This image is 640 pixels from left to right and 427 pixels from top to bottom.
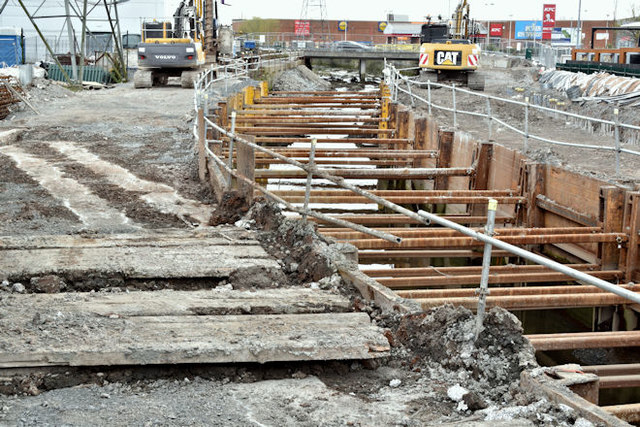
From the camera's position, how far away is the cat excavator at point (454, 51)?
33094 millimetres

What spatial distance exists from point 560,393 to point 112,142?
15.2m

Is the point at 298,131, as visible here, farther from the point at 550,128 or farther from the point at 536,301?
the point at 536,301

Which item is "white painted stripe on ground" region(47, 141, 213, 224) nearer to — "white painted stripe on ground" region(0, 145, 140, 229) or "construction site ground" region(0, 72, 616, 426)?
"white painted stripe on ground" region(0, 145, 140, 229)

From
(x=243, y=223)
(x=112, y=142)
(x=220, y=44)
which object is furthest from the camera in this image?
(x=220, y=44)

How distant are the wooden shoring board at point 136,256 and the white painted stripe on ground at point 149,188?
2293 millimetres

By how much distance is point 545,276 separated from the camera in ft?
32.0

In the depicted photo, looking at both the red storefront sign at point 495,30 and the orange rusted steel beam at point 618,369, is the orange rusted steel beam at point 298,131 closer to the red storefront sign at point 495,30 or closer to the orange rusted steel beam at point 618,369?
the orange rusted steel beam at point 618,369

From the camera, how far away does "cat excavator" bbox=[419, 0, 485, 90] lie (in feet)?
109

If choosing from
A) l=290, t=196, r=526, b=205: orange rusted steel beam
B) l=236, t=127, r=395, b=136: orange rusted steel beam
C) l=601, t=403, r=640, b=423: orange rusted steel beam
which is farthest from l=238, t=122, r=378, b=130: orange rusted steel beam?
l=601, t=403, r=640, b=423: orange rusted steel beam

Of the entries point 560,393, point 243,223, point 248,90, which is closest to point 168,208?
point 243,223

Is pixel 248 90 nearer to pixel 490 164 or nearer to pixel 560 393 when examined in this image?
pixel 490 164

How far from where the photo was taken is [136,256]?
793 centimetres

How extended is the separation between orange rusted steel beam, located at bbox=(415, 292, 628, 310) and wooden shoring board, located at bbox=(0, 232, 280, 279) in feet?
5.86

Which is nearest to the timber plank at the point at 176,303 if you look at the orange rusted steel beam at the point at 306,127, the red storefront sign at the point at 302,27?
the orange rusted steel beam at the point at 306,127
